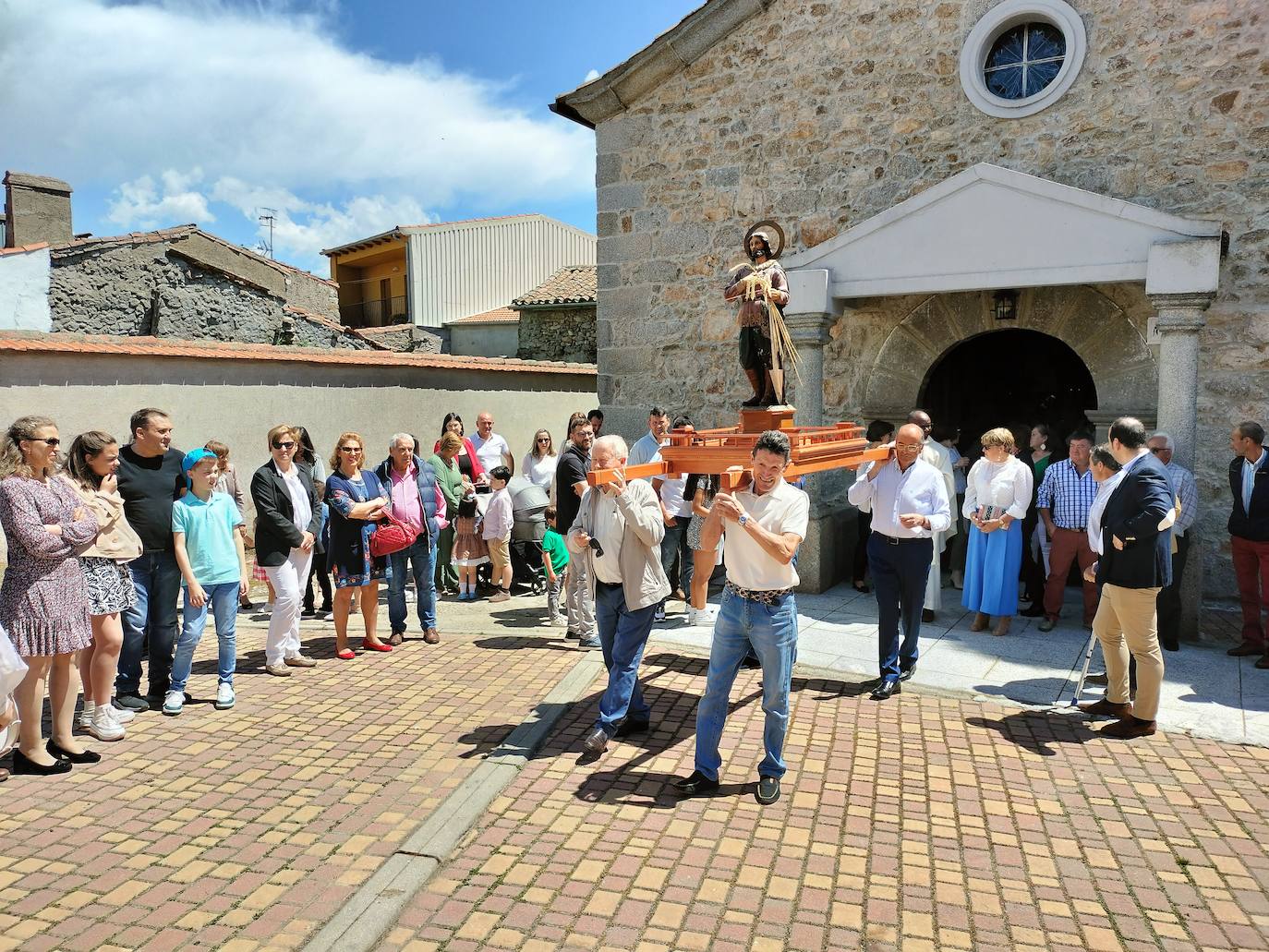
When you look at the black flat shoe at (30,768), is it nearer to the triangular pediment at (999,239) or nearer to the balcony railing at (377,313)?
the triangular pediment at (999,239)

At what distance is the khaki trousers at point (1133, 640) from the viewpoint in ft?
17.3

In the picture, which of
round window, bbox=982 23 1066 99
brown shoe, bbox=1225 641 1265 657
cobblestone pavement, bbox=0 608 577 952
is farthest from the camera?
round window, bbox=982 23 1066 99

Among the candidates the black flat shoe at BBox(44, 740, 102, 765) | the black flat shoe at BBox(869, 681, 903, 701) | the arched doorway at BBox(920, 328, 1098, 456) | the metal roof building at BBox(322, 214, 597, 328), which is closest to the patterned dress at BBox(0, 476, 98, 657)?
the black flat shoe at BBox(44, 740, 102, 765)

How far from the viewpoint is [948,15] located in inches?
357

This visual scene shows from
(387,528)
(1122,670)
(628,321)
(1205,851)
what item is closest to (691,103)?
(628,321)

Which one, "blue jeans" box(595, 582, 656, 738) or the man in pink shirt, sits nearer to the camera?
"blue jeans" box(595, 582, 656, 738)

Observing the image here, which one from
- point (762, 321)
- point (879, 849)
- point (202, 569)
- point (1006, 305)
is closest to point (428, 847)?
point (879, 849)

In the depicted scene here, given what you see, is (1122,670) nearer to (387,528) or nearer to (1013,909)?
(1013,909)

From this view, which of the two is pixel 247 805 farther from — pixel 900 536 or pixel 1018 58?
pixel 1018 58

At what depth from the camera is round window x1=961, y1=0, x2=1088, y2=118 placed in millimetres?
8609

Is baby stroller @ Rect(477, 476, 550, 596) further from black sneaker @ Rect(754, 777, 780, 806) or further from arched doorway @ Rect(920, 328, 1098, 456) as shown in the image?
arched doorway @ Rect(920, 328, 1098, 456)

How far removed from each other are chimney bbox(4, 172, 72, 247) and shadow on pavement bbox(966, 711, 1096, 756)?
62.0 feet

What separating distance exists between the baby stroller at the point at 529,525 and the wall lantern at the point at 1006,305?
4.96m

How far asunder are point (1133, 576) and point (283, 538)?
5.57 metres
